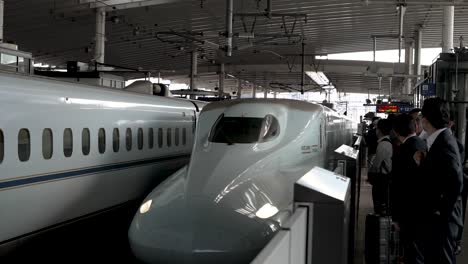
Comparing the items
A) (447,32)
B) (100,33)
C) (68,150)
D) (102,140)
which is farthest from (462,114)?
(100,33)

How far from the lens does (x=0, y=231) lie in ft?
22.4

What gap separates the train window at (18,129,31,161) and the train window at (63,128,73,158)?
0.94 meters

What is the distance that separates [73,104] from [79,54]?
28.1m

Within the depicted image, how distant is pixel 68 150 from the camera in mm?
8344

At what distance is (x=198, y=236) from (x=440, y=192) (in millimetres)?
2461

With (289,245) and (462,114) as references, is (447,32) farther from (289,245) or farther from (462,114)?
(289,245)

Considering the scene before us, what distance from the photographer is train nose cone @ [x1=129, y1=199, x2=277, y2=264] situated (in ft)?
19.2

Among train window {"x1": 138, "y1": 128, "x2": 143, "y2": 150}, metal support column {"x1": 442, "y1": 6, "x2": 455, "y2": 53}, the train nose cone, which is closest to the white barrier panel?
the train nose cone

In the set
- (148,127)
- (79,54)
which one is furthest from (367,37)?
(148,127)

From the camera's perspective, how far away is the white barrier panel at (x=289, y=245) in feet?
7.69

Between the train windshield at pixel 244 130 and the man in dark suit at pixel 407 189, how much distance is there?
7.23ft

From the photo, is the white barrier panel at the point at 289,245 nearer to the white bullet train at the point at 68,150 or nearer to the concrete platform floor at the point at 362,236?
the white bullet train at the point at 68,150

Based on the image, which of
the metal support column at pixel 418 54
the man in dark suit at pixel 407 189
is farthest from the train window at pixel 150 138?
the metal support column at pixel 418 54

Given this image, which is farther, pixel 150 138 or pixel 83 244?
pixel 150 138
